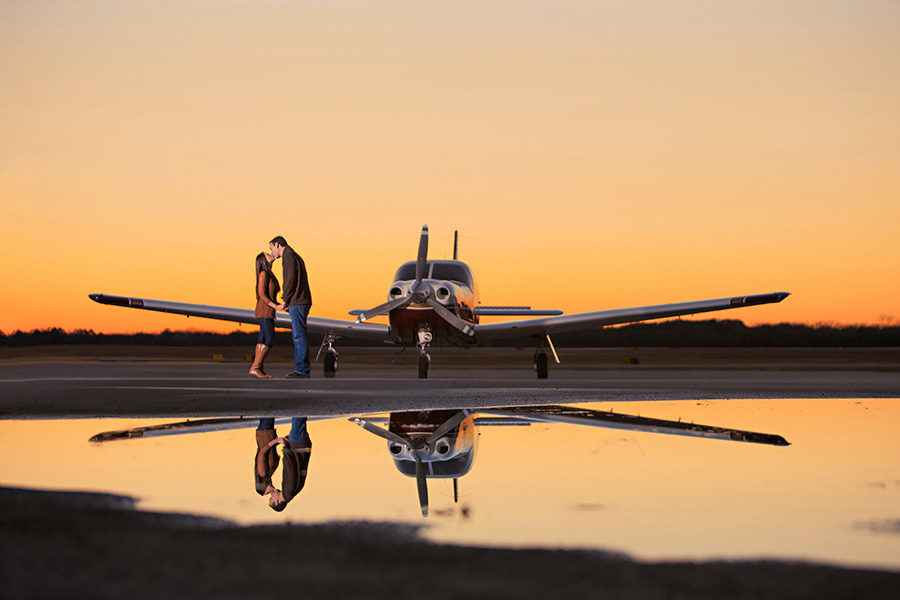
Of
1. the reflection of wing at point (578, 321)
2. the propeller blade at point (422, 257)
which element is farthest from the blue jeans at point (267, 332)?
the reflection of wing at point (578, 321)

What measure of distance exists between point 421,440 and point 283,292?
25.7 ft

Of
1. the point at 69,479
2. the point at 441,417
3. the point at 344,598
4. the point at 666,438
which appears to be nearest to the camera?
the point at 344,598

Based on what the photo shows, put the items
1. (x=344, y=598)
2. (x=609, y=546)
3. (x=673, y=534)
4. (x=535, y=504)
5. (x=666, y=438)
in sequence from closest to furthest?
(x=344, y=598), (x=609, y=546), (x=673, y=534), (x=535, y=504), (x=666, y=438)

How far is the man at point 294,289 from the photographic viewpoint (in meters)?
12.1

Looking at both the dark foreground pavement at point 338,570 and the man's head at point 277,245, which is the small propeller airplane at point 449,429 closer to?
the dark foreground pavement at point 338,570

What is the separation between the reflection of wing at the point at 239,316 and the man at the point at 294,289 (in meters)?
6.53

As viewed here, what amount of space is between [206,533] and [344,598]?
0.77 meters

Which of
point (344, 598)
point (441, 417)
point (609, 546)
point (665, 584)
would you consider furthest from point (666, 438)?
point (344, 598)

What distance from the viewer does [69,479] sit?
354cm

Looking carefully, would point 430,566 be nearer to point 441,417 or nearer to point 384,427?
point 384,427

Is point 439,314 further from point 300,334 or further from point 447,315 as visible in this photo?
point 300,334

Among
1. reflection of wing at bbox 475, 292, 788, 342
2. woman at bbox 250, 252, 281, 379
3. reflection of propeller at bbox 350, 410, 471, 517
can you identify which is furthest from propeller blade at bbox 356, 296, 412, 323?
reflection of propeller at bbox 350, 410, 471, 517

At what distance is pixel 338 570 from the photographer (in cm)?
210

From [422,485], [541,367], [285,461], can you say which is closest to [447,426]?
[285,461]
